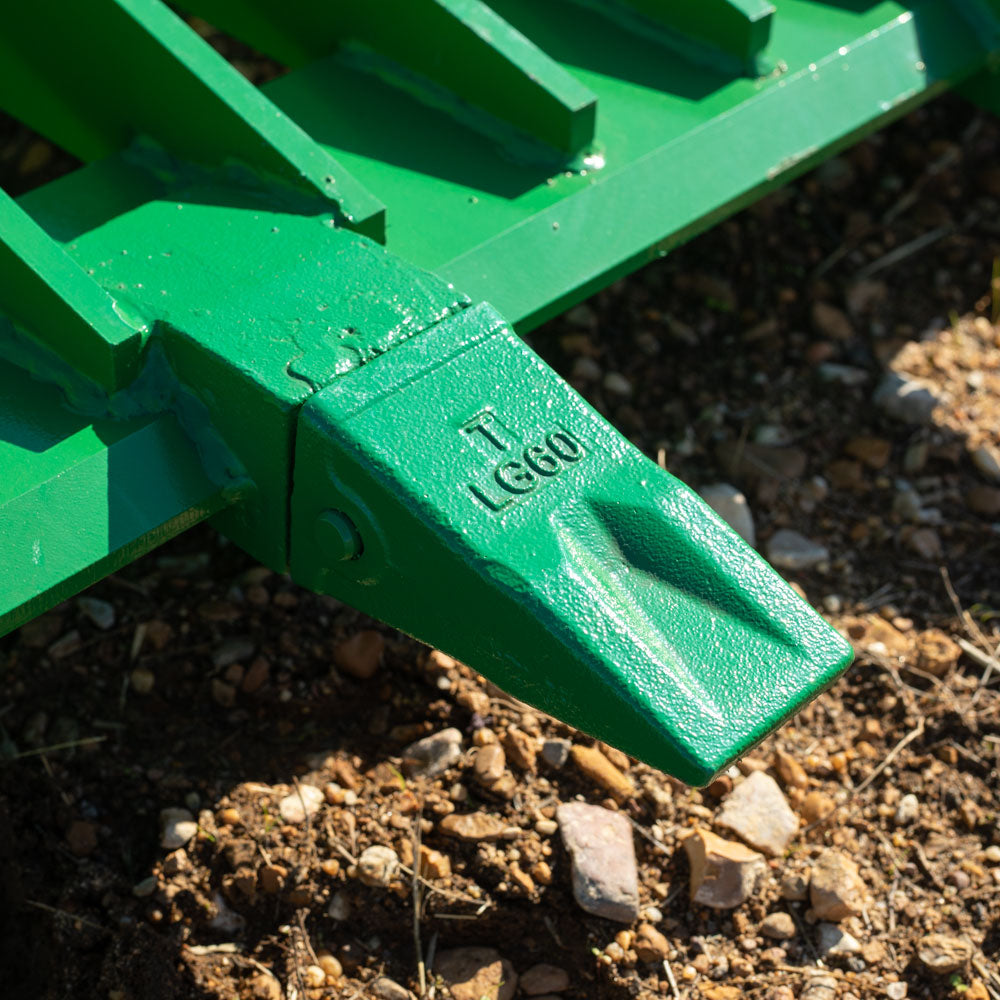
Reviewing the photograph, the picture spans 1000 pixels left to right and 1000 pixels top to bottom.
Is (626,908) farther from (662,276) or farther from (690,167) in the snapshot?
(662,276)

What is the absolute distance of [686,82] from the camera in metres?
2.55

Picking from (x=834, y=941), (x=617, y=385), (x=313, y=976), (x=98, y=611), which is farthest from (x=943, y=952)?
(x=98, y=611)

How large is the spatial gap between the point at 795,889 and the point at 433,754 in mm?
607

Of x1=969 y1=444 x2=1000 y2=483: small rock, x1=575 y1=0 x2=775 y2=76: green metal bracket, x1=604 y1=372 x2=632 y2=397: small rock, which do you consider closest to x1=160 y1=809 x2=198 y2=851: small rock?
x1=604 y1=372 x2=632 y2=397: small rock

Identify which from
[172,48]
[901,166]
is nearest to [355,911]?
[172,48]

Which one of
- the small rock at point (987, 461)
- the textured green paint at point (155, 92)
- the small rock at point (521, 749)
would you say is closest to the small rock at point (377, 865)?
the small rock at point (521, 749)

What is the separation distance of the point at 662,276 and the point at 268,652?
4.33ft

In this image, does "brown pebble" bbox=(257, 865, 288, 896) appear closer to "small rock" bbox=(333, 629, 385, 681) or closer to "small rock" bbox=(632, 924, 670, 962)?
"small rock" bbox=(333, 629, 385, 681)

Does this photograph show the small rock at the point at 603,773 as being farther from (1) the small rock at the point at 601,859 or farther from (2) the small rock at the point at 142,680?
(2) the small rock at the point at 142,680

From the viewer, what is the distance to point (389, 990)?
2086 millimetres

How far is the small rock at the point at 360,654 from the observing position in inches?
94.8

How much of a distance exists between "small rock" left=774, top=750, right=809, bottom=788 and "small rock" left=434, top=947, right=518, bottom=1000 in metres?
0.56

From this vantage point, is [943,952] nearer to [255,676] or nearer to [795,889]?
[795,889]

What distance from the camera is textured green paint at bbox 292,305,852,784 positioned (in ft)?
5.38
